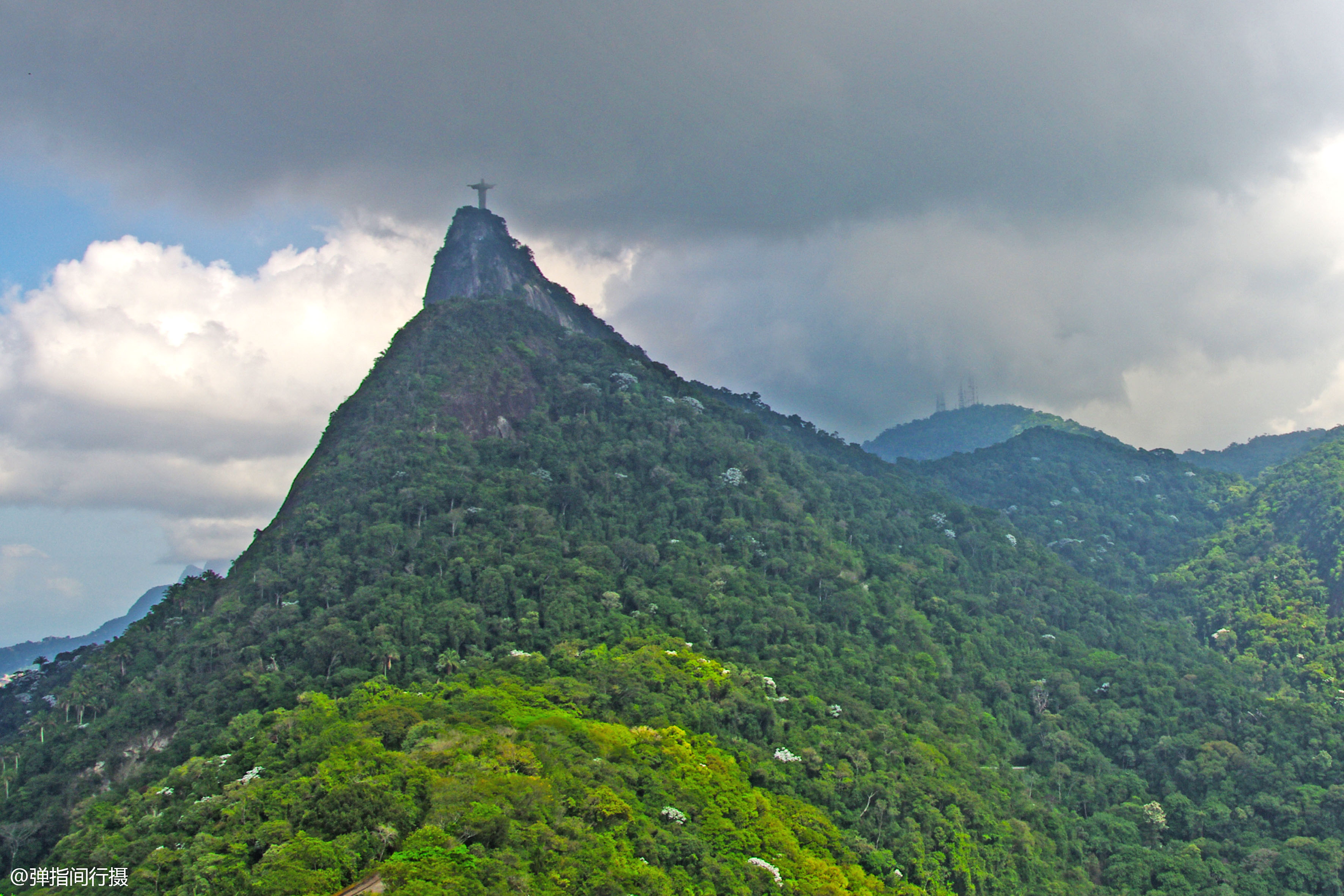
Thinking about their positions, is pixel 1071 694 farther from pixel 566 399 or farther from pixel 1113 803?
pixel 566 399

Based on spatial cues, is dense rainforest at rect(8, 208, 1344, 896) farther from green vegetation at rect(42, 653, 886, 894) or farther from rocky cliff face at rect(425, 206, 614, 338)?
rocky cliff face at rect(425, 206, 614, 338)

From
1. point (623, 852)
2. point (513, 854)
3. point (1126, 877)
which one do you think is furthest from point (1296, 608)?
point (513, 854)

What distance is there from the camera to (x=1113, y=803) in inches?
2399

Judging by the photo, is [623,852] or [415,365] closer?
[623,852]

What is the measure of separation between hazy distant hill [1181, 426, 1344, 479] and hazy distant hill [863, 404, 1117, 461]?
23.8 metres

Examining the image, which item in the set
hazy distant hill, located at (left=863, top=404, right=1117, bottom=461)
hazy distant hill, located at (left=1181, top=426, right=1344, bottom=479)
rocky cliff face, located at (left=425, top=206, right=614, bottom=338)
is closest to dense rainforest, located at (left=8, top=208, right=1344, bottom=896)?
rocky cliff face, located at (left=425, top=206, right=614, bottom=338)

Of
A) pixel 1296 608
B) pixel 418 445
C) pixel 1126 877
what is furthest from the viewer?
pixel 1296 608

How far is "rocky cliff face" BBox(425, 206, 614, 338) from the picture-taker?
362 ft

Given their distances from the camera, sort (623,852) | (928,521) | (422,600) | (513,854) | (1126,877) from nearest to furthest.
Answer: (513,854), (623,852), (1126,877), (422,600), (928,521)

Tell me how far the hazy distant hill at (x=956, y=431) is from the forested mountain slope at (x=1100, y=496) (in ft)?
118

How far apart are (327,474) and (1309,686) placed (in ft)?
252

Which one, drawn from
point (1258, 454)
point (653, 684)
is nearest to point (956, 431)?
point (1258, 454)

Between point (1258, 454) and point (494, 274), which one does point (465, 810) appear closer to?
point (494, 274)

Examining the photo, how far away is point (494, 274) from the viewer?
11044 centimetres
